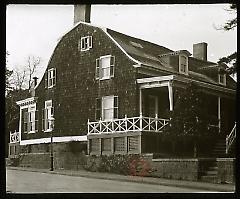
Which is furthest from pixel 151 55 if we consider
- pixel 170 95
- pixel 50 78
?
pixel 50 78

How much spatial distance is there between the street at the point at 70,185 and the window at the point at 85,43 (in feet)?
3.32

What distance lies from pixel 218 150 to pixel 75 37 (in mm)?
1391

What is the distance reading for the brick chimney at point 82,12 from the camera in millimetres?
4508

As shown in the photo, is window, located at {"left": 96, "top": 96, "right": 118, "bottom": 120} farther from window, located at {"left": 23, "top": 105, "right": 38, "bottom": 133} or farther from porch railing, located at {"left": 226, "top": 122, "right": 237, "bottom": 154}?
porch railing, located at {"left": 226, "top": 122, "right": 237, "bottom": 154}

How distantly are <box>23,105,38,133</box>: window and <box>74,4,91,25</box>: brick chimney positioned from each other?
0.78 metres

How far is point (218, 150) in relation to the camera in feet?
15.0

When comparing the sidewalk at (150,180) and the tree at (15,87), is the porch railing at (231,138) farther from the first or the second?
the tree at (15,87)

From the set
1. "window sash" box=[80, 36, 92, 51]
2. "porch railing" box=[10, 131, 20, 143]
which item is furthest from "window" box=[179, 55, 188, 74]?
"porch railing" box=[10, 131, 20, 143]

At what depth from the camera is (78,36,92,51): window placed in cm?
477

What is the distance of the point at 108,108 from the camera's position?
4.74 metres

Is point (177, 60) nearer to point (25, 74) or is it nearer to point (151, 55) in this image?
point (151, 55)

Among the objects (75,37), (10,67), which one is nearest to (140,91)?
(75,37)

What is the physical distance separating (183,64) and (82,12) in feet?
2.81

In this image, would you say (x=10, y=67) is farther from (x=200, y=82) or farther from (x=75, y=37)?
(x=200, y=82)
